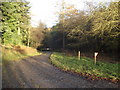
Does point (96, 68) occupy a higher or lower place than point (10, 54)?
lower

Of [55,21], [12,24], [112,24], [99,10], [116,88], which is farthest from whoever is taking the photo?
[55,21]

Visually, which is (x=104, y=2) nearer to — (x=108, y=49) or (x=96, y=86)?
(x=108, y=49)

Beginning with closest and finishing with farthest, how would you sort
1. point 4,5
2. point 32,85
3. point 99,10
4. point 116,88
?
point 116,88 < point 32,85 < point 99,10 < point 4,5

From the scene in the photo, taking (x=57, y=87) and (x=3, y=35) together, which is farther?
(x=3, y=35)

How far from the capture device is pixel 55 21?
73.9 feet

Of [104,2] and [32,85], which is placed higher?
[104,2]

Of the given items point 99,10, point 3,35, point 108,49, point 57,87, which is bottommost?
point 57,87

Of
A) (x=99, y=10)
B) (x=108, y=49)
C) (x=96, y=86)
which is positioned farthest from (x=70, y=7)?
(x=96, y=86)

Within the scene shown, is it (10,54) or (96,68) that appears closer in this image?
(96,68)

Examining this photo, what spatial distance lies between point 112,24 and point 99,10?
245 cm

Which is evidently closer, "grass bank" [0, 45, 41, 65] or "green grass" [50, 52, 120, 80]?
"green grass" [50, 52, 120, 80]

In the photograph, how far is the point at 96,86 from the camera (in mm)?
3699

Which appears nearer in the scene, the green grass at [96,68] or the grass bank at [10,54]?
the green grass at [96,68]

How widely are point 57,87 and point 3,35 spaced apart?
59.4 ft
